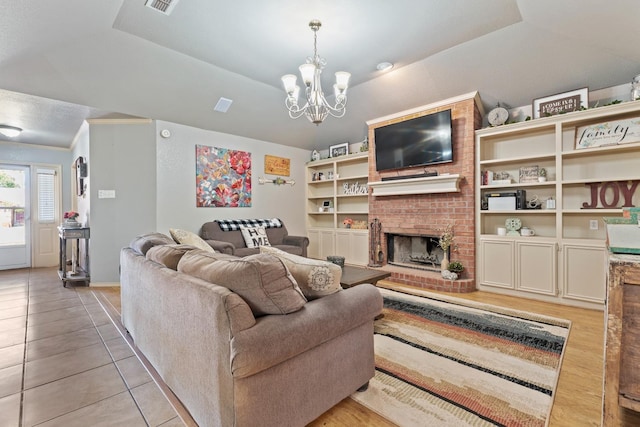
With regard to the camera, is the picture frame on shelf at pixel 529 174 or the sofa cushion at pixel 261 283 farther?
the picture frame on shelf at pixel 529 174

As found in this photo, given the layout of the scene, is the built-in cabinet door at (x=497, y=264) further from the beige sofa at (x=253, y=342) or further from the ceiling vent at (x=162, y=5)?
the ceiling vent at (x=162, y=5)

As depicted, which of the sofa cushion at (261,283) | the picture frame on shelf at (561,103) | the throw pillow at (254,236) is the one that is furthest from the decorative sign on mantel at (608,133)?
the throw pillow at (254,236)

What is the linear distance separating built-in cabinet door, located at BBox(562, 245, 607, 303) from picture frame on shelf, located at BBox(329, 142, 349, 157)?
12.3 ft

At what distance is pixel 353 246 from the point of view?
215 inches

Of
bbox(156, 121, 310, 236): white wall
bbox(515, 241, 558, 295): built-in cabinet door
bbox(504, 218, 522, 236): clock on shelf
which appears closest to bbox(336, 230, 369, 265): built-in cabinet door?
bbox(156, 121, 310, 236): white wall

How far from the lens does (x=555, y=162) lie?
3.55m

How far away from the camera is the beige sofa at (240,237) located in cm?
442

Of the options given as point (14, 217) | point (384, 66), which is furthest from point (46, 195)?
point (384, 66)

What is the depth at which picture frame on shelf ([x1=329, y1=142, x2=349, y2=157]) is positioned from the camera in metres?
5.80

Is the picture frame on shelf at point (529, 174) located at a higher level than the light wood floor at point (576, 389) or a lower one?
higher

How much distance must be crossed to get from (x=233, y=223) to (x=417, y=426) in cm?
410

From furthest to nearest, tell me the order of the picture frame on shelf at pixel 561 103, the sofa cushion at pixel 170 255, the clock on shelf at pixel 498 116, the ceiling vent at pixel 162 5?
the clock on shelf at pixel 498 116 → the picture frame on shelf at pixel 561 103 → the ceiling vent at pixel 162 5 → the sofa cushion at pixel 170 255

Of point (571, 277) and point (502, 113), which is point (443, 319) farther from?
point (502, 113)

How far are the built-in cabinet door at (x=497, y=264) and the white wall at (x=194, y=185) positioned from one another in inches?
141
